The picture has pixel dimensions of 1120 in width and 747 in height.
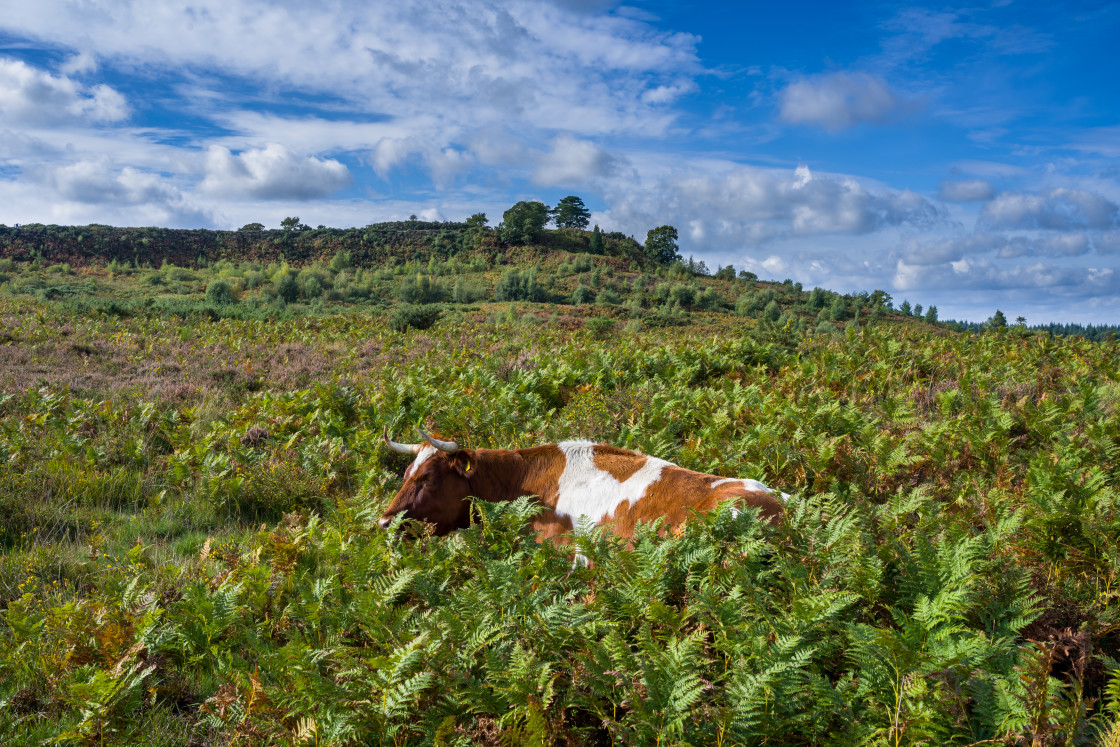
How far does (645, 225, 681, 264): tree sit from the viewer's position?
3676 inches

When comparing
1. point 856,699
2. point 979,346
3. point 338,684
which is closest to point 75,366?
point 338,684

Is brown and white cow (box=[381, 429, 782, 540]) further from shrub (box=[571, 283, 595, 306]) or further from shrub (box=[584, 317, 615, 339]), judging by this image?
shrub (box=[571, 283, 595, 306])

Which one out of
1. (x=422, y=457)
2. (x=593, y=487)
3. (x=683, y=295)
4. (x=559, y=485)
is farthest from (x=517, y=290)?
(x=593, y=487)

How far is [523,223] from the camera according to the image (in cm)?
8519

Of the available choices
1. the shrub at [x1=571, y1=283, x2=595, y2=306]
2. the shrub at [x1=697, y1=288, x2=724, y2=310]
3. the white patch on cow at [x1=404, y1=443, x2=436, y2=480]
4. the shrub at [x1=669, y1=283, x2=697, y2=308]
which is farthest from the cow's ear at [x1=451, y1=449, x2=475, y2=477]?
the shrub at [x1=697, y1=288, x2=724, y2=310]

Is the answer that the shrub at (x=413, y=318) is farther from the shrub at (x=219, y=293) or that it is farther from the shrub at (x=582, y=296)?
the shrub at (x=582, y=296)

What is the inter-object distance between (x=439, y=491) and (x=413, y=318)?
692 inches

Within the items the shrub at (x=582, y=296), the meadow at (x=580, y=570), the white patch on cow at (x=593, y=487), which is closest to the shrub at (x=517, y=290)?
the shrub at (x=582, y=296)

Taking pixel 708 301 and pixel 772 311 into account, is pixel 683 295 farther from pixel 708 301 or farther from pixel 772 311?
pixel 772 311

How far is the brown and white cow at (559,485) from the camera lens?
15.3 ft

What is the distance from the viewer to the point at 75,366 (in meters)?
12.0

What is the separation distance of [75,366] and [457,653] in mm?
13002

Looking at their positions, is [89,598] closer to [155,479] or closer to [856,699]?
[155,479]

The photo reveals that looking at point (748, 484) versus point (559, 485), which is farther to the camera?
point (559, 485)
